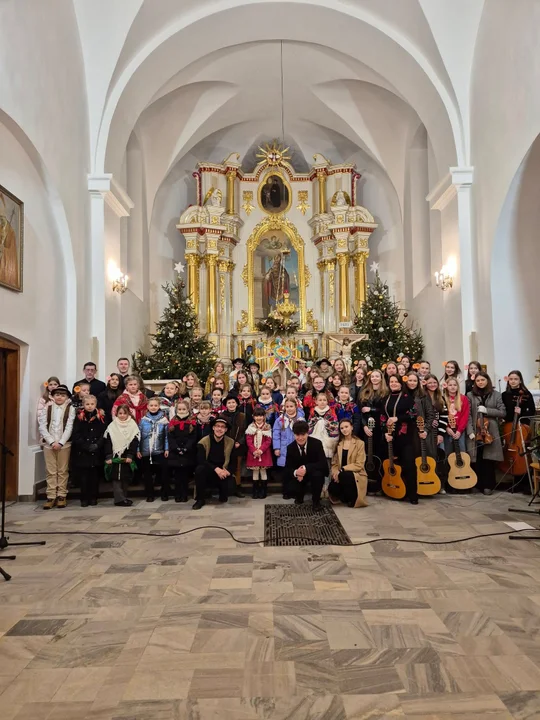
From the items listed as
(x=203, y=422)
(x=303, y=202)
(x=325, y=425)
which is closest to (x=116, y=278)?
(x=203, y=422)

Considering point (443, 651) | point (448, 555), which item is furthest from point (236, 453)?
point (443, 651)

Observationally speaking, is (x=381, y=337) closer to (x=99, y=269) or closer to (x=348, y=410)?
(x=348, y=410)

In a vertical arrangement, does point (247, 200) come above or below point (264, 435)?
above

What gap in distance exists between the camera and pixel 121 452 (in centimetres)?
725

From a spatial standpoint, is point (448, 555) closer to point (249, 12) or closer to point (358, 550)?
point (358, 550)

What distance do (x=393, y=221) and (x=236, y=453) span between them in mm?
11301

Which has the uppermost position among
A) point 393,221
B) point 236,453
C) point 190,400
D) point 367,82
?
point 367,82

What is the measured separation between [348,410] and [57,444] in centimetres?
375

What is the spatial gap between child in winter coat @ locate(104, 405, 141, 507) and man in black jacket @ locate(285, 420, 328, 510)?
79.7 inches

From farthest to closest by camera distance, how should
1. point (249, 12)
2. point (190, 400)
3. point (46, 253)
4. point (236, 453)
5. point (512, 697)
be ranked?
point (249, 12) < point (46, 253) < point (190, 400) < point (236, 453) < point (512, 697)

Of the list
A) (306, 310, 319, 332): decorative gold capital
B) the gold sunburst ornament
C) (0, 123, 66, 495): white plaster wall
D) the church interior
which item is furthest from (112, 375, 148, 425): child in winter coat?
the gold sunburst ornament

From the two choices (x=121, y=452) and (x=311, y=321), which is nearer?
(x=121, y=452)

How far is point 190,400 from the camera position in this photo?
27.2 ft

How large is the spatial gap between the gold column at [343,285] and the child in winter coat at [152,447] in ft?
30.8
